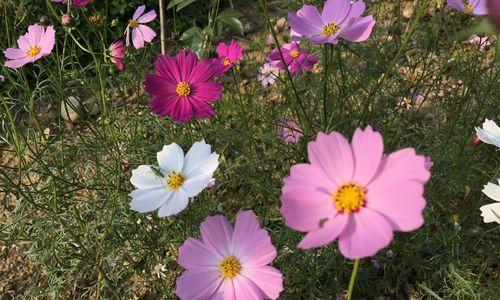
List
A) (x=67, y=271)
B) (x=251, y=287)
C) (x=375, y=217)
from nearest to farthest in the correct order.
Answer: (x=375, y=217), (x=251, y=287), (x=67, y=271)

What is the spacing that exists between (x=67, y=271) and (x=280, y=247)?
568 mm

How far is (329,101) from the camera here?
1.39 metres

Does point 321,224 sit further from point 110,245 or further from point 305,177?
point 110,245

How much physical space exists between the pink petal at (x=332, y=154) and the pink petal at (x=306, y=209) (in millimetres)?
37

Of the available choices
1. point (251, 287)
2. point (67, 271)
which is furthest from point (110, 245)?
point (251, 287)

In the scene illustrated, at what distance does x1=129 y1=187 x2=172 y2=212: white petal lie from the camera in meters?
0.77

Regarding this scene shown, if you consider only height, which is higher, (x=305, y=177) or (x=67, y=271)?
(x=67, y=271)

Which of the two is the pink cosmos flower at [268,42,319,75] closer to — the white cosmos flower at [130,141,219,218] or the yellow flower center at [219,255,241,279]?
the white cosmos flower at [130,141,219,218]

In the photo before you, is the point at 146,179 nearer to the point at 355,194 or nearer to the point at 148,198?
the point at 148,198

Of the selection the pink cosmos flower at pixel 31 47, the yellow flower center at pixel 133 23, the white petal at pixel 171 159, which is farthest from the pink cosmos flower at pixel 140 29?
the white petal at pixel 171 159

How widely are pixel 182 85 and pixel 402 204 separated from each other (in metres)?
0.63

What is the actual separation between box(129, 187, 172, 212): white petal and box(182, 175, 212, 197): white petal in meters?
0.04

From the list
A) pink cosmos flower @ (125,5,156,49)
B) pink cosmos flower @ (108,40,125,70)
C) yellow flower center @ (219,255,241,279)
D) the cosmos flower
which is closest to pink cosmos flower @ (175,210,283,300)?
yellow flower center @ (219,255,241,279)

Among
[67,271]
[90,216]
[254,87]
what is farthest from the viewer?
[254,87]
